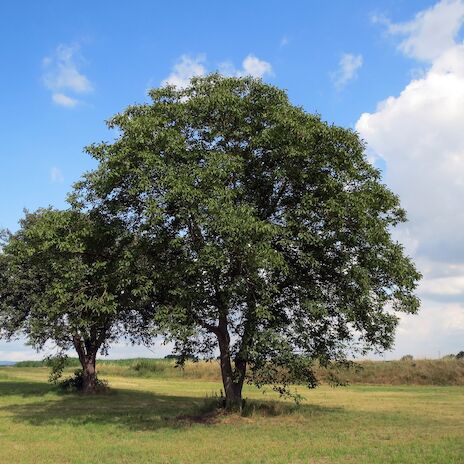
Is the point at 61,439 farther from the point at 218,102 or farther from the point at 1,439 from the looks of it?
the point at 218,102

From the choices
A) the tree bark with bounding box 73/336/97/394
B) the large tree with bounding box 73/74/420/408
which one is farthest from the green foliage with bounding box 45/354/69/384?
the tree bark with bounding box 73/336/97/394

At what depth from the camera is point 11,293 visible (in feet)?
140

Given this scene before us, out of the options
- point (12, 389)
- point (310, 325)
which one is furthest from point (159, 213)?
point (12, 389)

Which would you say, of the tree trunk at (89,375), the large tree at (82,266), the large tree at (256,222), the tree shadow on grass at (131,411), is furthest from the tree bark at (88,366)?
the large tree at (256,222)

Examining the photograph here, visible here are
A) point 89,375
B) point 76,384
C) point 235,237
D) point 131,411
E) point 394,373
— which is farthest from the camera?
point 394,373

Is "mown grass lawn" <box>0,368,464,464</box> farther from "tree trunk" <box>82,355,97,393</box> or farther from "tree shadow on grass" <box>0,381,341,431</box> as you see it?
"tree trunk" <box>82,355,97,393</box>

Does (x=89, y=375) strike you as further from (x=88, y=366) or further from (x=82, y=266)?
(x=82, y=266)

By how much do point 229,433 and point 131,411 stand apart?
10.3 metres

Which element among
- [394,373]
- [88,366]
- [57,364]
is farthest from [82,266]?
[394,373]

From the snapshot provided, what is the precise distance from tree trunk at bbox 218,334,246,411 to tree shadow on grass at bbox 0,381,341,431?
712mm

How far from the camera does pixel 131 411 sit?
29359mm

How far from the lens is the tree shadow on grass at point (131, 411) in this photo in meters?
24.3

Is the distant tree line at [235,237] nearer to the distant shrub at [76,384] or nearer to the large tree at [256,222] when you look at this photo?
the large tree at [256,222]

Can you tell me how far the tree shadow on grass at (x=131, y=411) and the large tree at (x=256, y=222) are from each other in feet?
7.11
